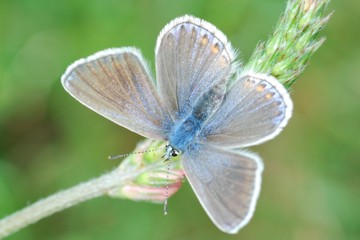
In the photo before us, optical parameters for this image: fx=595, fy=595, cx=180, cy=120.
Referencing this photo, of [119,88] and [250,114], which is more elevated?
[119,88]

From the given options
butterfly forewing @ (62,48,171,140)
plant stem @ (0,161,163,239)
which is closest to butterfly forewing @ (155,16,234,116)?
butterfly forewing @ (62,48,171,140)

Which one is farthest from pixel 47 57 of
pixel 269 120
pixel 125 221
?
pixel 269 120

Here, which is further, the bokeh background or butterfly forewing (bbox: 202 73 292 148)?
the bokeh background

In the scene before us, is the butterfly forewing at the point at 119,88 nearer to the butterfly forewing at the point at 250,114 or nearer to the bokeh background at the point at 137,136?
the butterfly forewing at the point at 250,114

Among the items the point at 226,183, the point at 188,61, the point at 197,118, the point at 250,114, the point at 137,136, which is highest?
the point at 188,61

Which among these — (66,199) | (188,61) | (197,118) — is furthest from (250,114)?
(66,199)

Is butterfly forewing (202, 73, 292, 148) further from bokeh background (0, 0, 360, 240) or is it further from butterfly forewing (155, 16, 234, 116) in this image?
bokeh background (0, 0, 360, 240)

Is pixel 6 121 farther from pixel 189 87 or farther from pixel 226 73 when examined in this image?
Result: pixel 226 73

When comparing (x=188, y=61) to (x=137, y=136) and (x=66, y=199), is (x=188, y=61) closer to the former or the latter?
(x=66, y=199)

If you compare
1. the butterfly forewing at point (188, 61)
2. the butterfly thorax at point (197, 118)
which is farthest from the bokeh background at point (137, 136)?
the butterfly thorax at point (197, 118)
